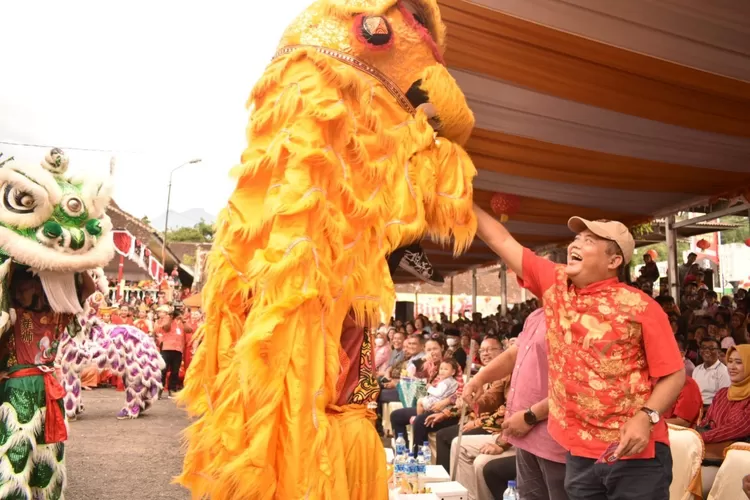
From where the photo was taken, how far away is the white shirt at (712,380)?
5082 millimetres

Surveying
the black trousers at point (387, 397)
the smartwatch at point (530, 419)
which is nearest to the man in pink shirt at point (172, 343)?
the black trousers at point (387, 397)

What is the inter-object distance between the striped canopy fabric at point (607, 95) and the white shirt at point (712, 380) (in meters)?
1.86

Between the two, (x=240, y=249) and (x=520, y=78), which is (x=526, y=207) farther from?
(x=240, y=249)

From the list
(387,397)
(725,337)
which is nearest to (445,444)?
(387,397)

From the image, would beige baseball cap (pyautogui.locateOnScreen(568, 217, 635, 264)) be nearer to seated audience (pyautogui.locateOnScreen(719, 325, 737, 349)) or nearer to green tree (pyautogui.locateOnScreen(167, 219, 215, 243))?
seated audience (pyautogui.locateOnScreen(719, 325, 737, 349))

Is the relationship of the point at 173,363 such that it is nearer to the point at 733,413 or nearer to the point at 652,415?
the point at 733,413

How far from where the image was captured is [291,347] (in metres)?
1.45

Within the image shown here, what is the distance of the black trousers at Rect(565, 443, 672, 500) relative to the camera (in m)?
2.20

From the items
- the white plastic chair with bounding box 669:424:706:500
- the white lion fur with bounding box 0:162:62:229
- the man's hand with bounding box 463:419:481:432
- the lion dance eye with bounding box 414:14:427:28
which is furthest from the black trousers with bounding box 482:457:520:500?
the white lion fur with bounding box 0:162:62:229

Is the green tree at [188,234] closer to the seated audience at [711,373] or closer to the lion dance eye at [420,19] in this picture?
the seated audience at [711,373]

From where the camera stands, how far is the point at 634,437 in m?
2.01

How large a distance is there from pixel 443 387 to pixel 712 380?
2214 millimetres

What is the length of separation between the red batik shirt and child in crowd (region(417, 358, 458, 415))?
10.4 ft

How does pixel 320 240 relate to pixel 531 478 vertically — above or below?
above
